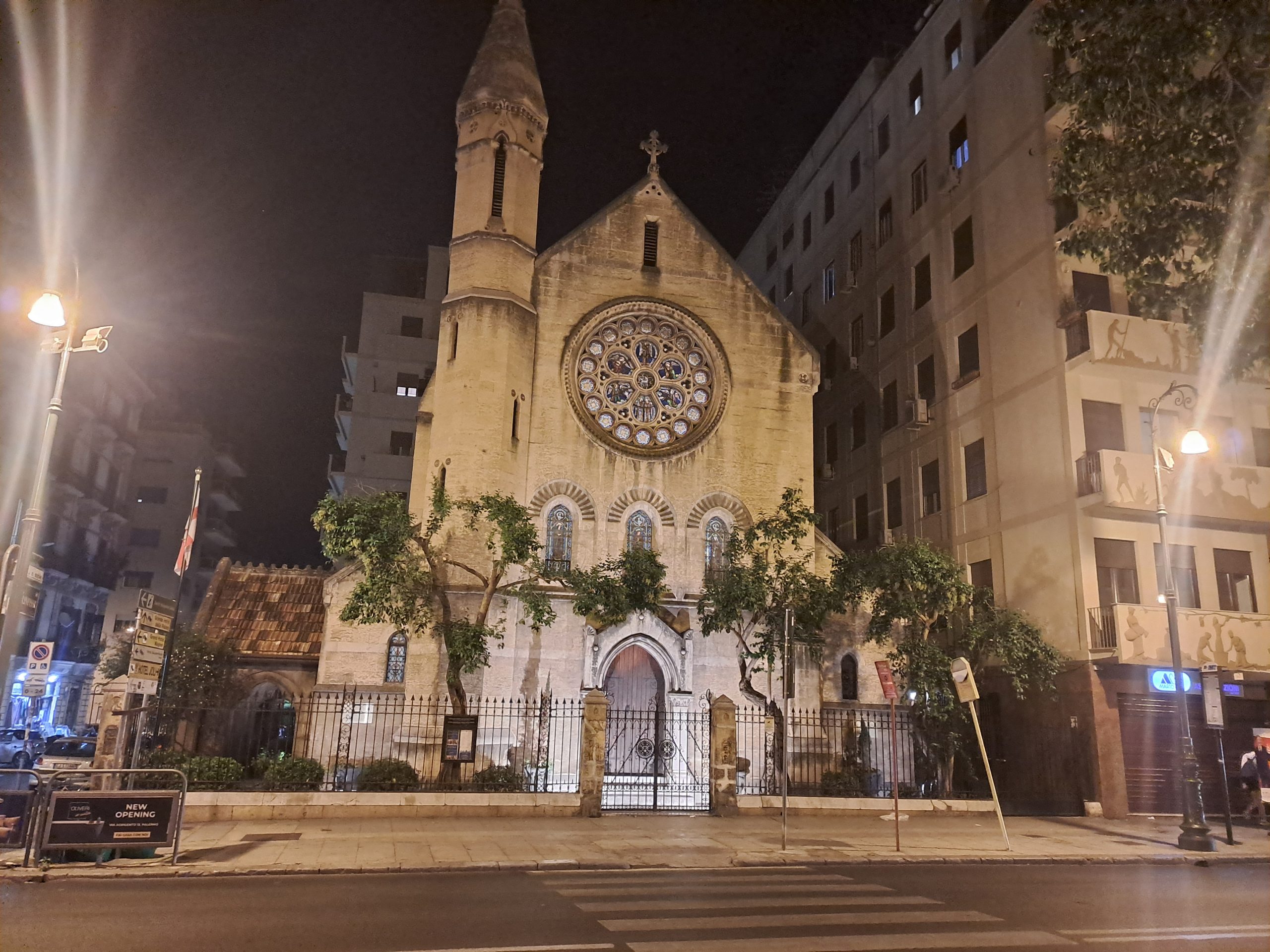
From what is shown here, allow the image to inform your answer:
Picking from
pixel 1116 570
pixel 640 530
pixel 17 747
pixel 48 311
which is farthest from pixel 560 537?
pixel 17 747

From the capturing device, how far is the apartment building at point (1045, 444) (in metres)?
22.6

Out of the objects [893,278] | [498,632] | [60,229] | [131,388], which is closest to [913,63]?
[893,278]

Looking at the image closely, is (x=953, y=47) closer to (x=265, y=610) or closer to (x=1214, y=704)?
(x=1214, y=704)

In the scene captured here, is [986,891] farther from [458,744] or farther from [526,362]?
[526,362]

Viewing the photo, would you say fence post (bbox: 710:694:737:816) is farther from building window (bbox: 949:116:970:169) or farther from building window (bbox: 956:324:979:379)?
building window (bbox: 949:116:970:169)

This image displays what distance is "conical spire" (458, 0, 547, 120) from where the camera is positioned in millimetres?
28250

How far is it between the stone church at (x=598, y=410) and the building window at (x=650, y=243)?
0.08 m

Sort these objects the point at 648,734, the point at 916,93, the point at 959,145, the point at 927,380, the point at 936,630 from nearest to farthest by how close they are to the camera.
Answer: the point at 936,630
the point at 648,734
the point at 959,145
the point at 927,380
the point at 916,93

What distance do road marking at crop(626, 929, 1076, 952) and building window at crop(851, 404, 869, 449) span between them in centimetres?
2617

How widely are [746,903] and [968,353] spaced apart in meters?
22.0

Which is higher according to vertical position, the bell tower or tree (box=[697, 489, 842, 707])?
the bell tower

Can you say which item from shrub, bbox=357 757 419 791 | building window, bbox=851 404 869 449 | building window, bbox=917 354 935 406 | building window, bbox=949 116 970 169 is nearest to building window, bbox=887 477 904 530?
building window, bbox=851 404 869 449

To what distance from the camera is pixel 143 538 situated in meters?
59.0

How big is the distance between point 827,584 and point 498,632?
889cm
